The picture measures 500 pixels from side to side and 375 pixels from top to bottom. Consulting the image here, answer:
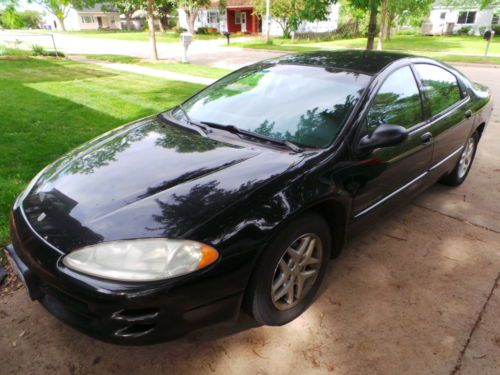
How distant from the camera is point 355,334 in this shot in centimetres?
231

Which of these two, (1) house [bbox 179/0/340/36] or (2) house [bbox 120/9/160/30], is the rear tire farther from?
(2) house [bbox 120/9/160/30]

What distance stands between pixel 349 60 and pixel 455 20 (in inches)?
1555

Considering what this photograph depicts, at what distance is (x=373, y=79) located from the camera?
2762 millimetres

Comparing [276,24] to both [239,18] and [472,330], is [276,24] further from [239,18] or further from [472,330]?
[472,330]

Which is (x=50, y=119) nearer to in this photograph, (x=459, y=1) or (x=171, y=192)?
(x=171, y=192)

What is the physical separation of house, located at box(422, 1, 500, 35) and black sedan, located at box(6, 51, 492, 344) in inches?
1495

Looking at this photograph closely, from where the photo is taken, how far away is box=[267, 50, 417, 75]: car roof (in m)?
2.95

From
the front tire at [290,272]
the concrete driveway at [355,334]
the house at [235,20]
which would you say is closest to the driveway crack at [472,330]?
the concrete driveway at [355,334]

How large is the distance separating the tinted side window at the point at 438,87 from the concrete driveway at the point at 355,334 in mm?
1231

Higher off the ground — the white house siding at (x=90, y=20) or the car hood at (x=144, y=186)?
the white house siding at (x=90, y=20)

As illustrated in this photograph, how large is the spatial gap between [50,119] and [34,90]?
304cm

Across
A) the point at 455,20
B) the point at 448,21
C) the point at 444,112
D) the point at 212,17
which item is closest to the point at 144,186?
the point at 444,112

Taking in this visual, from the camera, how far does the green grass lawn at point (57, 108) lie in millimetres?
4484

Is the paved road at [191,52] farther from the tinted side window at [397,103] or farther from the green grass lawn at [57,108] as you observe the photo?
the tinted side window at [397,103]
